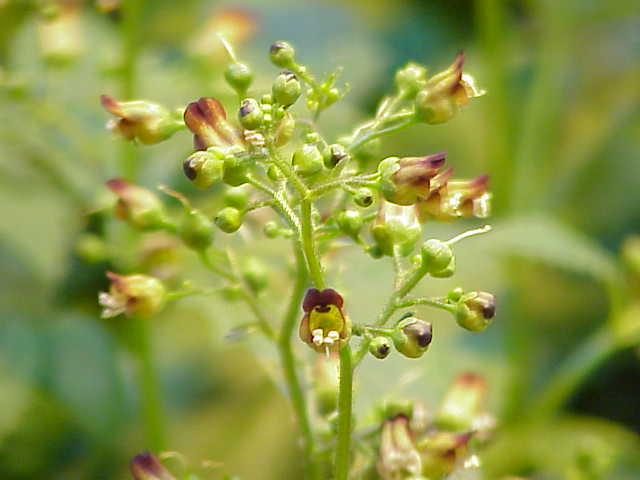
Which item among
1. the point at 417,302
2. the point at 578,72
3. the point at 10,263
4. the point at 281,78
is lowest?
the point at 417,302

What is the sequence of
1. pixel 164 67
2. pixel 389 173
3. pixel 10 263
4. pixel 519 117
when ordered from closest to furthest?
pixel 389 173 < pixel 10 263 < pixel 164 67 < pixel 519 117

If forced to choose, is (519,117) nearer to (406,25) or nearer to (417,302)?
(406,25)

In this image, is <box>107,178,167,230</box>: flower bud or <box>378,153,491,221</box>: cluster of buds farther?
<box>107,178,167,230</box>: flower bud

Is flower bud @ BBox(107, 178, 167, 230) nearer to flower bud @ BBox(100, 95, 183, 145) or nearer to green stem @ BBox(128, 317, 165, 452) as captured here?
flower bud @ BBox(100, 95, 183, 145)

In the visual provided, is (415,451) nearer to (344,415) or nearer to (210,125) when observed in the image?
(344,415)

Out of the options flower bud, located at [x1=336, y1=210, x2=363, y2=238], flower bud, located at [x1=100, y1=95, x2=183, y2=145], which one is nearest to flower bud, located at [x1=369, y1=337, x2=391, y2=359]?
flower bud, located at [x1=336, y1=210, x2=363, y2=238]

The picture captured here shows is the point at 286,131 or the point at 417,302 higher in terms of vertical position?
the point at 286,131

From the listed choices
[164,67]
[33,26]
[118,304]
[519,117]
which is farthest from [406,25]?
[118,304]
